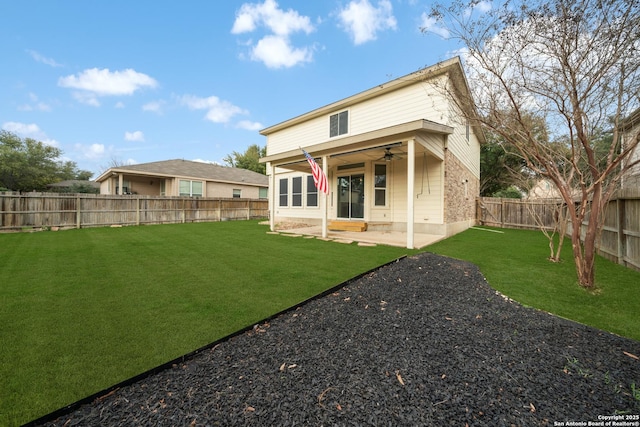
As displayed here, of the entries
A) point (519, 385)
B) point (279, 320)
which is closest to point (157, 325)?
point (279, 320)

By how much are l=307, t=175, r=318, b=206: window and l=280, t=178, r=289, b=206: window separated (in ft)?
5.42

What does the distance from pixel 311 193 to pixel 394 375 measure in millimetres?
11744

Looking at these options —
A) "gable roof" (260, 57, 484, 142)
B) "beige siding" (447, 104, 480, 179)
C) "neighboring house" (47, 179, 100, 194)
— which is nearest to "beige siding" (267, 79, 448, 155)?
"gable roof" (260, 57, 484, 142)

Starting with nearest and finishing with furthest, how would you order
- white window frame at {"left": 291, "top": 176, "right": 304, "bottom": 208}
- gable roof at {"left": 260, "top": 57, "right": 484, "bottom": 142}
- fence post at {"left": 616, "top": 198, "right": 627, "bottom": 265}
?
fence post at {"left": 616, "top": 198, "right": 627, "bottom": 265} → gable roof at {"left": 260, "top": 57, "right": 484, "bottom": 142} → white window frame at {"left": 291, "top": 176, "right": 304, "bottom": 208}

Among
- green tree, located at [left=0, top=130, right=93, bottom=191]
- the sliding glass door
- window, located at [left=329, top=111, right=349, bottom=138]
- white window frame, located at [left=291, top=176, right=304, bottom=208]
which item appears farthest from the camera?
green tree, located at [left=0, top=130, right=93, bottom=191]

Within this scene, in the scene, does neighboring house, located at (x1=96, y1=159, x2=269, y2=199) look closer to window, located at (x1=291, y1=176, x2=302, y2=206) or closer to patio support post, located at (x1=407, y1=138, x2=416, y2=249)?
window, located at (x1=291, y1=176, x2=302, y2=206)

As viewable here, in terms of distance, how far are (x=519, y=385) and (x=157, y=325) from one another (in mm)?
3284

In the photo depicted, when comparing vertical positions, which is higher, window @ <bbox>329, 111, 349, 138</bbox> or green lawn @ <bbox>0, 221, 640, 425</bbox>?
window @ <bbox>329, 111, 349, 138</bbox>

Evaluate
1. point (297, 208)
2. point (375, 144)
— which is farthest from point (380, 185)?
point (297, 208)

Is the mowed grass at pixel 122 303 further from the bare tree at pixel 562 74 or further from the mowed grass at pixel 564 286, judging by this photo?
the bare tree at pixel 562 74

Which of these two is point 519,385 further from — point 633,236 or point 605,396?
point 633,236

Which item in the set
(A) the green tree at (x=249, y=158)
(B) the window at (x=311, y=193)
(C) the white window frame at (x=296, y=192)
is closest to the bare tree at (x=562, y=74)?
(B) the window at (x=311, y=193)

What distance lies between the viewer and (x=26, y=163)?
79.4 feet

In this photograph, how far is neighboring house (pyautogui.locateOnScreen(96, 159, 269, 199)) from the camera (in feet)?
56.9
